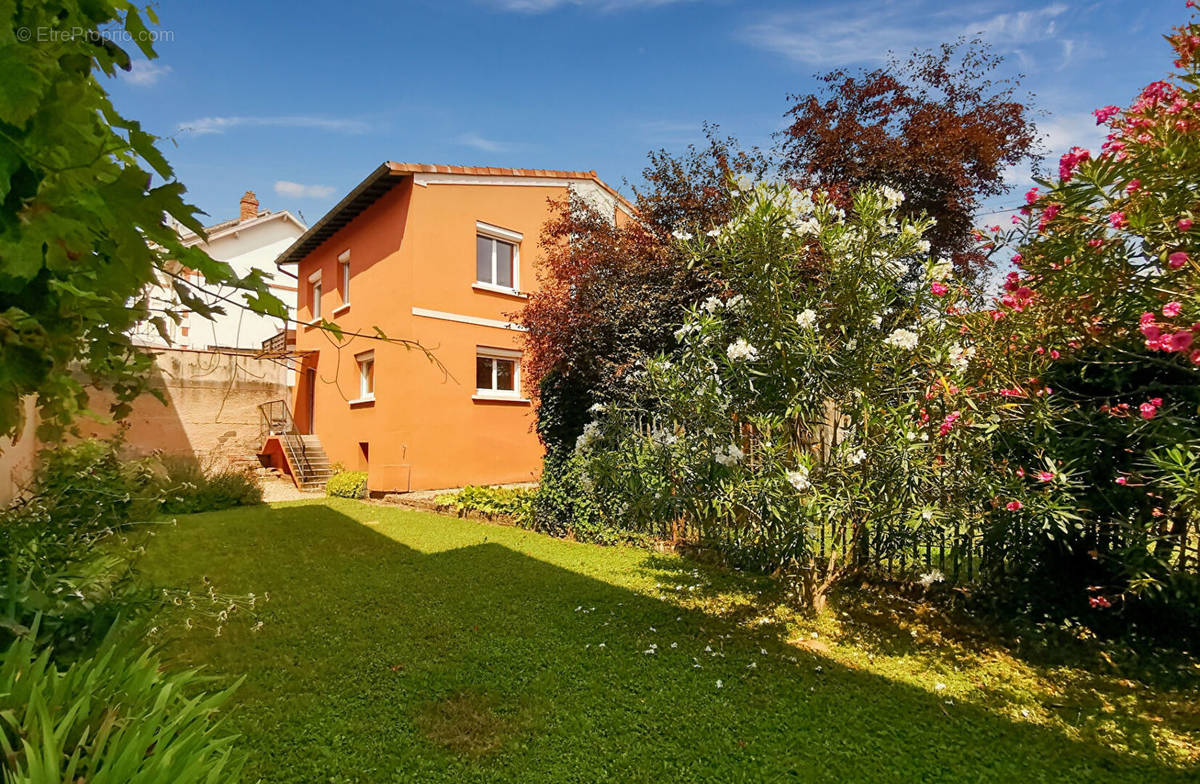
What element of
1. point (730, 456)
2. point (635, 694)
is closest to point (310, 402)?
point (730, 456)

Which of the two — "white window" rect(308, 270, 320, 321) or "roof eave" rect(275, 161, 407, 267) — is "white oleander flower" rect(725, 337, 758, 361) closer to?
"roof eave" rect(275, 161, 407, 267)

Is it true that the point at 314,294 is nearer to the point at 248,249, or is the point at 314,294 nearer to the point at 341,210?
the point at 341,210

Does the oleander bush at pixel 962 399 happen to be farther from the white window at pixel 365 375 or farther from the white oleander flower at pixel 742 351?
the white window at pixel 365 375

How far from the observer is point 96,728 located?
160 centimetres

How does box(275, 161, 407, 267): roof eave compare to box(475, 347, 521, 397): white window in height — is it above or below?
above

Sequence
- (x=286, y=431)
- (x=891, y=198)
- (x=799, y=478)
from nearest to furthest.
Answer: (x=799, y=478), (x=891, y=198), (x=286, y=431)

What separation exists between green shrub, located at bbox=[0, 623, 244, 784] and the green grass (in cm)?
124

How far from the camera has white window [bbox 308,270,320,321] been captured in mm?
16188

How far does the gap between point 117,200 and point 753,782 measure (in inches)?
131

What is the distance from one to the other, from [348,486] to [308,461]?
2872 mm

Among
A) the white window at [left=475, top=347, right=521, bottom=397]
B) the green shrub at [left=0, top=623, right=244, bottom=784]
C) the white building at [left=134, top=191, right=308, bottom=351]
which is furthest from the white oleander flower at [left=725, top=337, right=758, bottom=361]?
the white building at [left=134, top=191, right=308, bottom=351]

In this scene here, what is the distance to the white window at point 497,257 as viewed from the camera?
13.4 m

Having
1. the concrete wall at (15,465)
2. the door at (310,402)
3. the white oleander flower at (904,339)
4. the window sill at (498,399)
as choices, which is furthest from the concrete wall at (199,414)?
the white oleander flower at (904,339)

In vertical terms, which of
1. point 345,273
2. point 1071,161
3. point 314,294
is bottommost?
point 1071,161
